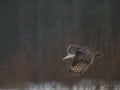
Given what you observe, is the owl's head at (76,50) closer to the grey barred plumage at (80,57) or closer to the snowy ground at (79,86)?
the grey barred plumage at (80,57)

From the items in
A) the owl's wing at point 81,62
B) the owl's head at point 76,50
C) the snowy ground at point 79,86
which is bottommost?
the snowy ground at point 79,86

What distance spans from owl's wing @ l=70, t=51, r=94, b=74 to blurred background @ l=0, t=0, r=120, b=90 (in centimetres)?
3

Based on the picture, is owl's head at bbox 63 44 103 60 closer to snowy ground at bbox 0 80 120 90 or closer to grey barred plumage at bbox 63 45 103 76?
grey barred plumage at bbox 63 45 103 76

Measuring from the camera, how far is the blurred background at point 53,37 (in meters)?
2.28

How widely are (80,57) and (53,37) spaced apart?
146 millimetres

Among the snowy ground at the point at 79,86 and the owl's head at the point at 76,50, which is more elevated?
the owl's head at the point at 76,50

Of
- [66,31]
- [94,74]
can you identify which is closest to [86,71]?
[94,74]

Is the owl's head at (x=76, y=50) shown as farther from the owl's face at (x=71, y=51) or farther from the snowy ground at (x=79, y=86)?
the snowy ground at (x=79, y=86)

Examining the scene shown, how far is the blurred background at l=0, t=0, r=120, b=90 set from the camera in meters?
2.28

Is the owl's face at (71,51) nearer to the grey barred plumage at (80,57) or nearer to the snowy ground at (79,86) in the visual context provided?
the grey barred plumage at (80,57)

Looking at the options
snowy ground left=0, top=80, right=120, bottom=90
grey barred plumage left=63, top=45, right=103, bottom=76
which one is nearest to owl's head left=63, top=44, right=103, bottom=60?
grey barred plumage left=63, top=45, right=103, bottom=76

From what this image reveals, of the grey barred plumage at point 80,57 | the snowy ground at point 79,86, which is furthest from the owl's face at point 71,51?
the snowy ground at point 79,86

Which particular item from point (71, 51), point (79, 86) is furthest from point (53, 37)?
point (79, 86)

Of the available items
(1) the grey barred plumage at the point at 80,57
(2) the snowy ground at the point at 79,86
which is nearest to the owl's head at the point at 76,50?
(1) the grey barred plumage at the point at 80,57
